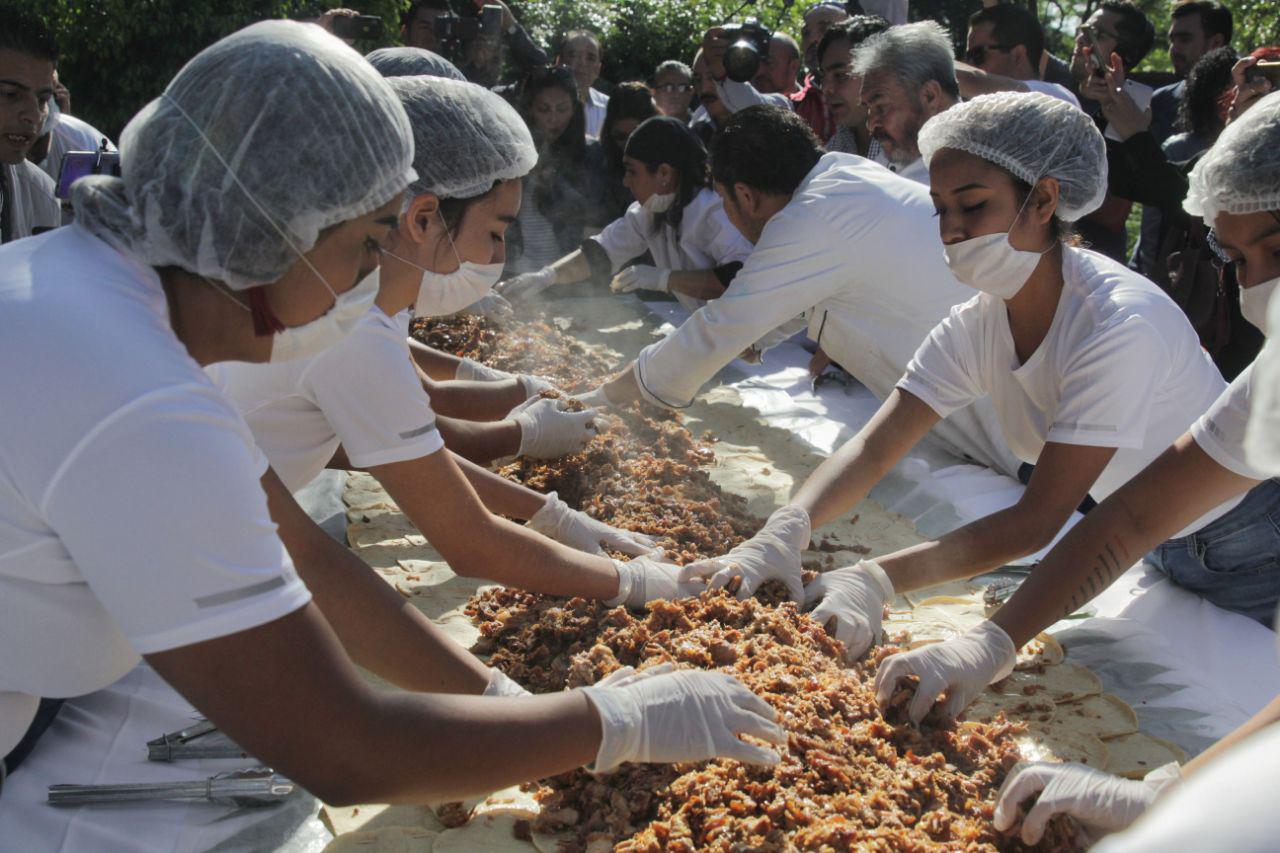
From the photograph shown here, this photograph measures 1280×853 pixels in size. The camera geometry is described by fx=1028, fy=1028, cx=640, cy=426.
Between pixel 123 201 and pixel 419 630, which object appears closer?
pixel 123 201

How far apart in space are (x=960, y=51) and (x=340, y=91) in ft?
52.0

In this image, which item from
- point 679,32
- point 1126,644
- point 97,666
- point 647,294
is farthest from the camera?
point 679,32

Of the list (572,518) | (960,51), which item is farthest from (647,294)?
(960,51)

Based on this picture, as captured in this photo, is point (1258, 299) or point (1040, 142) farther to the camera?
point (1040, 142)

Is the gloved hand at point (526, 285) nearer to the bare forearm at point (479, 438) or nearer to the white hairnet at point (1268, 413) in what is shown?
the bare forearm at point (479, 438)

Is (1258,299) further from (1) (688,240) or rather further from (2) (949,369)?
(1) (688,240)

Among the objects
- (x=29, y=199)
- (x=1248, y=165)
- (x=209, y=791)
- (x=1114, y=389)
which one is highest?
(x=1248, y=165)

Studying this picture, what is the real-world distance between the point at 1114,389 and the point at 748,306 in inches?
65.8

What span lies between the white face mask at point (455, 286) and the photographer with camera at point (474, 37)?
4.22m

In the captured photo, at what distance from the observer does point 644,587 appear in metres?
2.55

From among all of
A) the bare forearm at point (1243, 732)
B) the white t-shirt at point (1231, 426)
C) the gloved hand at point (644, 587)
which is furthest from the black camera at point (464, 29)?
the bare forearm at point (1243, 732)

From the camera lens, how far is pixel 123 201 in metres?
1.38

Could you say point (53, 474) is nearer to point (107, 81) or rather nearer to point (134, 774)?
point (134, 774)

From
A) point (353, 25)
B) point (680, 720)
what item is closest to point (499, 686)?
point (680, 720)
